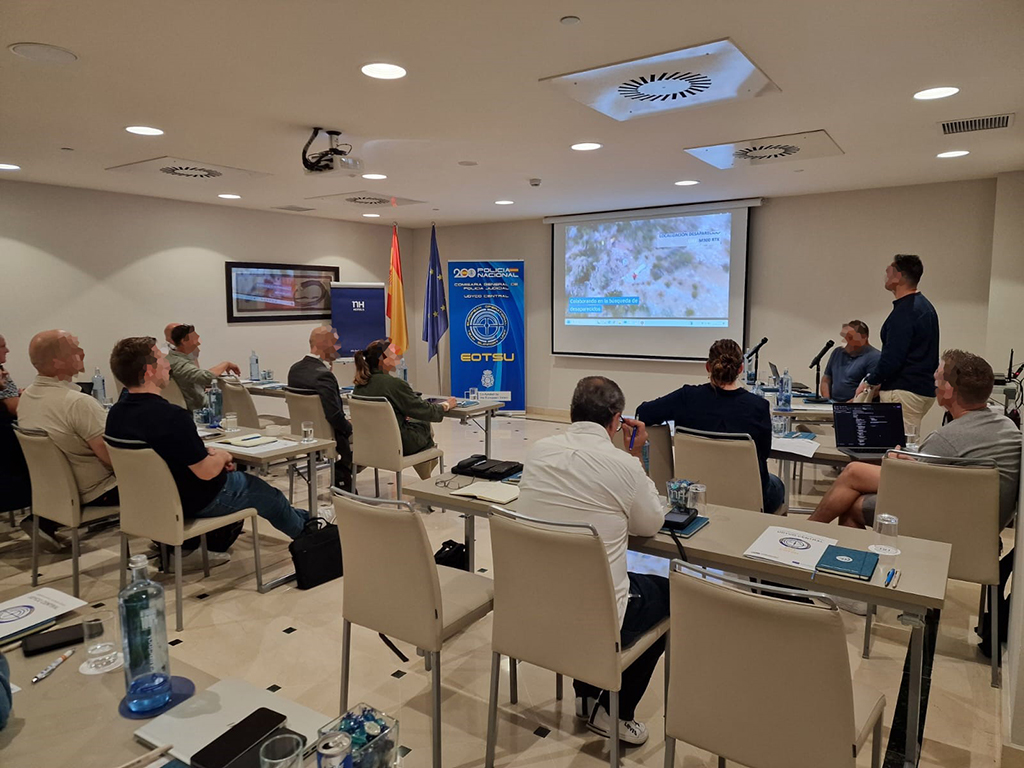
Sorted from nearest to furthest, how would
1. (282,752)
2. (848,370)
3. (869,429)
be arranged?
(282,752), (869,429), (848,370)

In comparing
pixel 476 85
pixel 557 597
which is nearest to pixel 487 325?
pixel 476 85

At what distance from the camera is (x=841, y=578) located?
1787mm

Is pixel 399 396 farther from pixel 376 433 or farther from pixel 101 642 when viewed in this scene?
pixel 101 642

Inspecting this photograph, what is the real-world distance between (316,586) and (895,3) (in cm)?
365

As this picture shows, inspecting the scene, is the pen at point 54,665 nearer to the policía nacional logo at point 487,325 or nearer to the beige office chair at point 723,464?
the beige office chair at point 723,464

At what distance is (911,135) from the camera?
13.5 ft

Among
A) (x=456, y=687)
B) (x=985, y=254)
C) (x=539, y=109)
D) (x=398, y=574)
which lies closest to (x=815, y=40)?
(x=539, y=109)

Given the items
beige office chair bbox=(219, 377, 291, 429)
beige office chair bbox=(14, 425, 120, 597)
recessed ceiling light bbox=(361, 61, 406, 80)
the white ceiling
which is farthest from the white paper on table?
beige office chair bbox=(219, 377, 291, 429)

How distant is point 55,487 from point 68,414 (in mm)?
396

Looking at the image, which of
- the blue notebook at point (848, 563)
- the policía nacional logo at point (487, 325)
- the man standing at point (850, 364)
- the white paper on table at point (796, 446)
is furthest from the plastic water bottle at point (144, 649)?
the policía nacional logo at point (487, 325)

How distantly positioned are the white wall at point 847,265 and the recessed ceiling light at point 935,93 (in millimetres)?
3292

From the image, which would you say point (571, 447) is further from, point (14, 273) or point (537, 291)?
point (537, 291)

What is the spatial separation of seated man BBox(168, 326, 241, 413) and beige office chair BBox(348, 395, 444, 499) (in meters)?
1.36

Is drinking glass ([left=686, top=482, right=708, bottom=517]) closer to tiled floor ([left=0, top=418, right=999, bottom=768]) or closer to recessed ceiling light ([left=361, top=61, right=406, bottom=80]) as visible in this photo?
tiled floor ([left=0, top=418, right=999, bottom=768])
